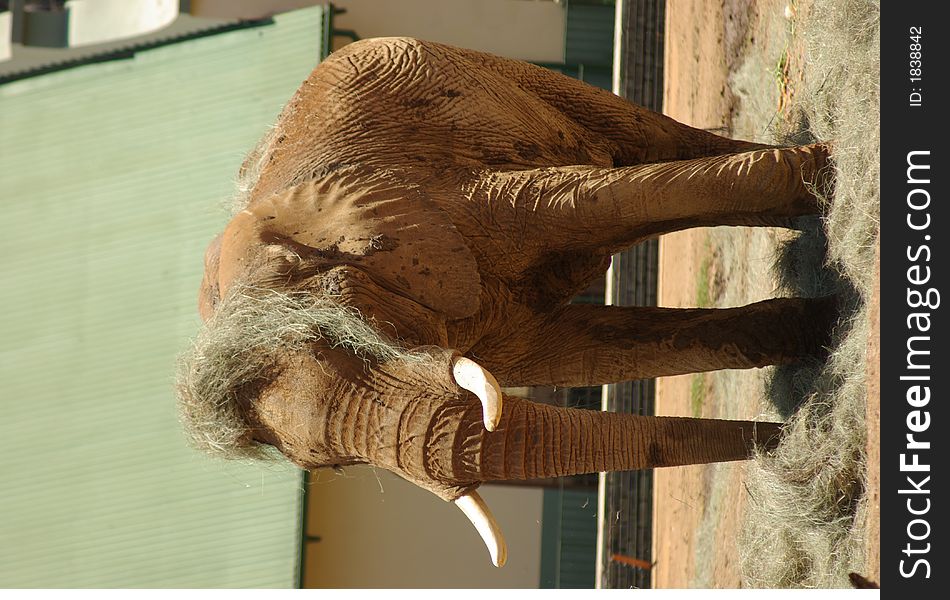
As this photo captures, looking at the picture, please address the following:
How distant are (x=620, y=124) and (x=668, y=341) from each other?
2.49ft

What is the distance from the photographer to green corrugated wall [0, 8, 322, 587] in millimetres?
7613

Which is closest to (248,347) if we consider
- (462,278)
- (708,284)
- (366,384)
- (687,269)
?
(366,384)

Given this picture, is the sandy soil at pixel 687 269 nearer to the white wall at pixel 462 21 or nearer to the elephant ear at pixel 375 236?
the white wall at pixel 462 21

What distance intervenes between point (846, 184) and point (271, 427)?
1.77 metres

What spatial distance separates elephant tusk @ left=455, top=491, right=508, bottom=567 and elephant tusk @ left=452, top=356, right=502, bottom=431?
235 mm

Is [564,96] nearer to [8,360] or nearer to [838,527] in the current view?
[838,527]

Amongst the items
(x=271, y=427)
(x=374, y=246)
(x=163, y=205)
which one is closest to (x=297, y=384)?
(x=271, y=427)

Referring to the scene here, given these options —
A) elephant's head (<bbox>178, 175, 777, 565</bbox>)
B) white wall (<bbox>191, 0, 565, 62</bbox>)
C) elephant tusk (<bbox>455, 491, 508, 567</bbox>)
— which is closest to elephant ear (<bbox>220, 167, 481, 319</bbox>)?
elephant's head (<bbox>178, 175, 777, 565</bbox>)

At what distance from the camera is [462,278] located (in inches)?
118

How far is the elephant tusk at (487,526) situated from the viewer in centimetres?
253

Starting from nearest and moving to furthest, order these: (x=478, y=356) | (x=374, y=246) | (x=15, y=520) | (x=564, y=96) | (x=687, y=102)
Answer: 1. (x=374, y=246)
2. (x=478, y=356)
3. (x=564, y=96)
4. (x=687, y=102)
5. (x=15, y=520)

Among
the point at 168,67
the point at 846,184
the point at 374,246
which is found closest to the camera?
the point at 374,246

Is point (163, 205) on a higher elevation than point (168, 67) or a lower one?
lower

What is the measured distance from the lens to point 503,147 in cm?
328
